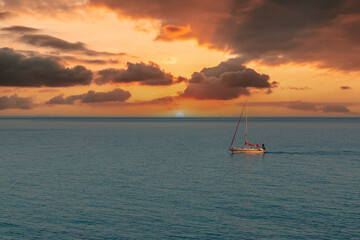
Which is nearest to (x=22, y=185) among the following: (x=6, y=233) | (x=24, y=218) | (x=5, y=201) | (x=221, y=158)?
(x=5, y=201)

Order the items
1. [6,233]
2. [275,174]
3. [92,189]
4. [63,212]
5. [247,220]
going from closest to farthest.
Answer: [6,233] → [247,220] → [63,212] → [92,189] → [275,174]

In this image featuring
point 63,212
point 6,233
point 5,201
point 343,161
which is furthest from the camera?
point 343,161

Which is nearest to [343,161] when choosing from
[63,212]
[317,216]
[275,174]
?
[275,174]

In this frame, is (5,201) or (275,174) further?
(275,174)

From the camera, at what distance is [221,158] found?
116m

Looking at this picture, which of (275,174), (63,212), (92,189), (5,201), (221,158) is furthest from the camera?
(221,158)

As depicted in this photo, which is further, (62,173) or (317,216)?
(62,173)

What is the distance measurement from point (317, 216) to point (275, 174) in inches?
1345

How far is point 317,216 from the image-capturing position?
4997cm

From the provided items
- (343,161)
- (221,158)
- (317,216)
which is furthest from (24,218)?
(343,161)

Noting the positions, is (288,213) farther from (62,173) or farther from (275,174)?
(62,173)

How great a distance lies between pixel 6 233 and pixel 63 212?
30.8ft

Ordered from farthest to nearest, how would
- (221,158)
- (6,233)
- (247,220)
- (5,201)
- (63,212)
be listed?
1. (221,158)
2. (5,201)
3. (63,212)
4. (247,220)
5. (6,233)

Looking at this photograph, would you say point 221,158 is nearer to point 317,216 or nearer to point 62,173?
point 62,173
